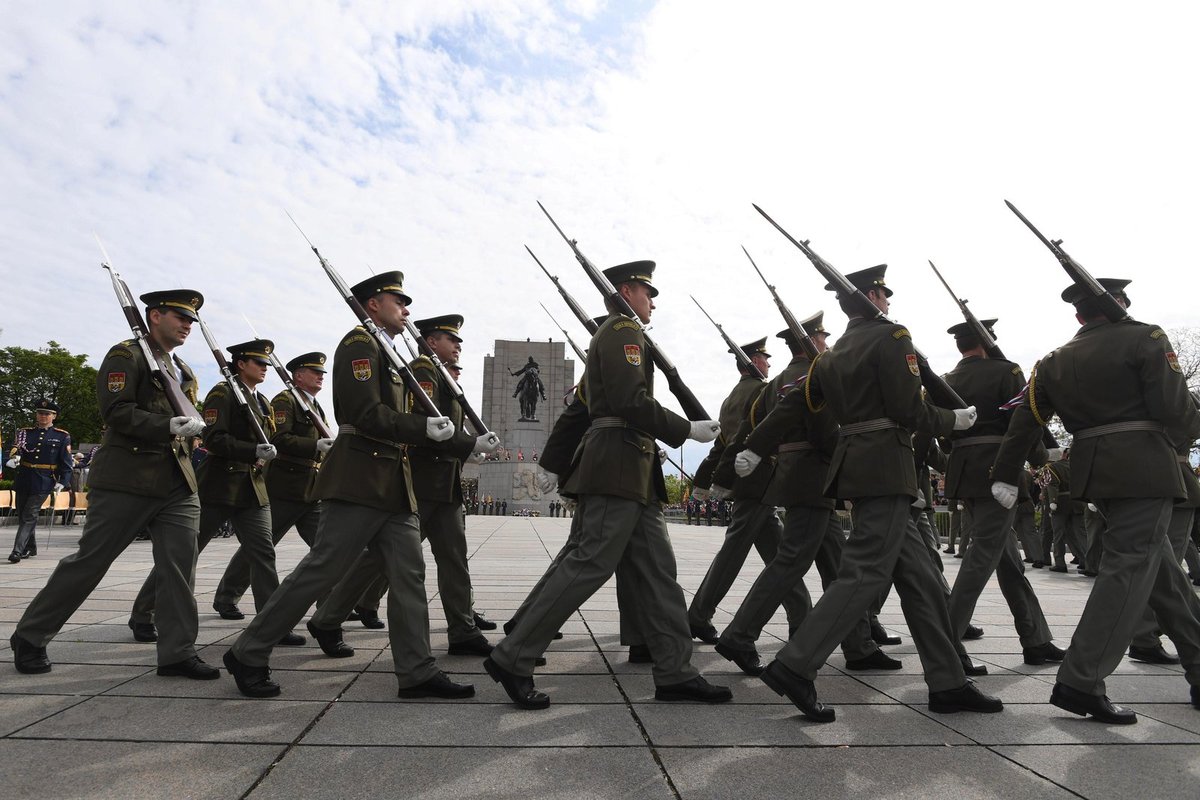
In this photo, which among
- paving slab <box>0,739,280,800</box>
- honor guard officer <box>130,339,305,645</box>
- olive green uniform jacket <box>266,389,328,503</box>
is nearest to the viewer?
paving slab <box>0,739,280,800</box>

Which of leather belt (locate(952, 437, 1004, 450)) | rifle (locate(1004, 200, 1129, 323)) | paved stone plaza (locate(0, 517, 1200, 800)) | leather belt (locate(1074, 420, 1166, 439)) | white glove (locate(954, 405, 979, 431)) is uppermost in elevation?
rifle (locate(1004, 200, 1129, 323))

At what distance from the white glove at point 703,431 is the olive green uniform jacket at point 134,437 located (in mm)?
2691

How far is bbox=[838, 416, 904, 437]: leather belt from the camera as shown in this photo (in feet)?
13.0

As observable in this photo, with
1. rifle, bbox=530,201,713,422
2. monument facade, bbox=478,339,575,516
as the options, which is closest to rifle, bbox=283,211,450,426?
rifle, bbox=530,201,713,422

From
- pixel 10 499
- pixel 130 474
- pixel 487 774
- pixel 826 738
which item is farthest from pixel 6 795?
pixel 10 499

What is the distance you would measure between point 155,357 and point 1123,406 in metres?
4.95

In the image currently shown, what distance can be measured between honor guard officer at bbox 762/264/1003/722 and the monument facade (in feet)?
128

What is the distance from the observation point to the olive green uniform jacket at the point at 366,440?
13.1ft

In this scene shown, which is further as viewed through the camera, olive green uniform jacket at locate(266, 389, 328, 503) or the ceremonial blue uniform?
Result: the ceremonial blue uniform

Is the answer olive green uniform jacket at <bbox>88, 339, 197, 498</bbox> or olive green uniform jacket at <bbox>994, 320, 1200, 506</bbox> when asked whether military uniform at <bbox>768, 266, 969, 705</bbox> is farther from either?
olive green uniform jacket at <bbox>88, 339, 197, 498</bbox>

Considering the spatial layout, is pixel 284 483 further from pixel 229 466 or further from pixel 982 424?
pixel 982 424

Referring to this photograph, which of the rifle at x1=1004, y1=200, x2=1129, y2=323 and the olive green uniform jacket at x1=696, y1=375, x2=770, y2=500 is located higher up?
the rifle at x1=1004, y1=200, x2=1129, y2=323

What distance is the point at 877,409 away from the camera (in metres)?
4.02

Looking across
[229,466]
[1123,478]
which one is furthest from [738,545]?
[229,466]
